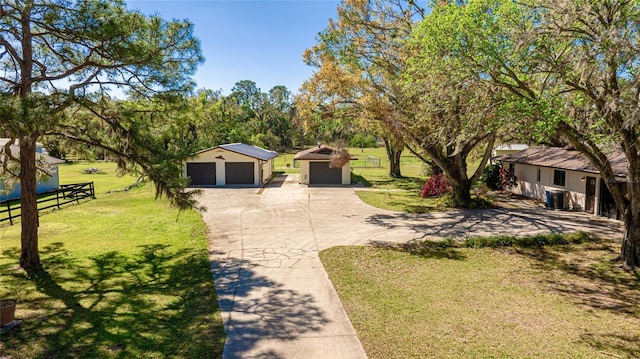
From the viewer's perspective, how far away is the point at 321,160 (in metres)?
30.3

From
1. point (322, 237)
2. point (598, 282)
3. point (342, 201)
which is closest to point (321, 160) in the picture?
point (342, 201)

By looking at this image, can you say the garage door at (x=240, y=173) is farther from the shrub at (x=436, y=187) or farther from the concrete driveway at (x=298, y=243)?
the shrub at (x=436, y=187)

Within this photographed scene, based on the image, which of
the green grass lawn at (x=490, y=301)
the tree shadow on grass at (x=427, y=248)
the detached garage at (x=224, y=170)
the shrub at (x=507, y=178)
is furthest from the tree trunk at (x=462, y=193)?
the detached garage at (x=224, y=170)

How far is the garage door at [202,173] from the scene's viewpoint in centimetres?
3009

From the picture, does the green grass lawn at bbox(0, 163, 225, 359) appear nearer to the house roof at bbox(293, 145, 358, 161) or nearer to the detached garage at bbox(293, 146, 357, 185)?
the house roof at bbox(293, 145, 358, 161)

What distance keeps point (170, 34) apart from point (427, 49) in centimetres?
730

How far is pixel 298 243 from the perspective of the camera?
13570 millimetres

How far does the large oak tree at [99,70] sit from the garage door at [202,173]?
18688mm

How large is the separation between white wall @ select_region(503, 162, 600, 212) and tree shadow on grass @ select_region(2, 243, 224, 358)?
57.8ft

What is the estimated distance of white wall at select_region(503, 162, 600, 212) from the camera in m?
18.5

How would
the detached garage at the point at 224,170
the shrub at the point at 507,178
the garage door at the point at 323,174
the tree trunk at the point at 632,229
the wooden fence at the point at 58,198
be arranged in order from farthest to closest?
the garage door at the point at 323,174
the detached garage at the point at 224,170
the shrub at the point at 507,178
the wooden fence at the point at 58,198
the tree trunk at the point at 632,229

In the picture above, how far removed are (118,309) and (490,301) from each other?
8315 millimetres

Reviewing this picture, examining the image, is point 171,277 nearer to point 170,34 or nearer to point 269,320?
point 269,320

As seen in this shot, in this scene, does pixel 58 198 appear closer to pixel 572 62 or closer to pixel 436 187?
pixel 436 187
